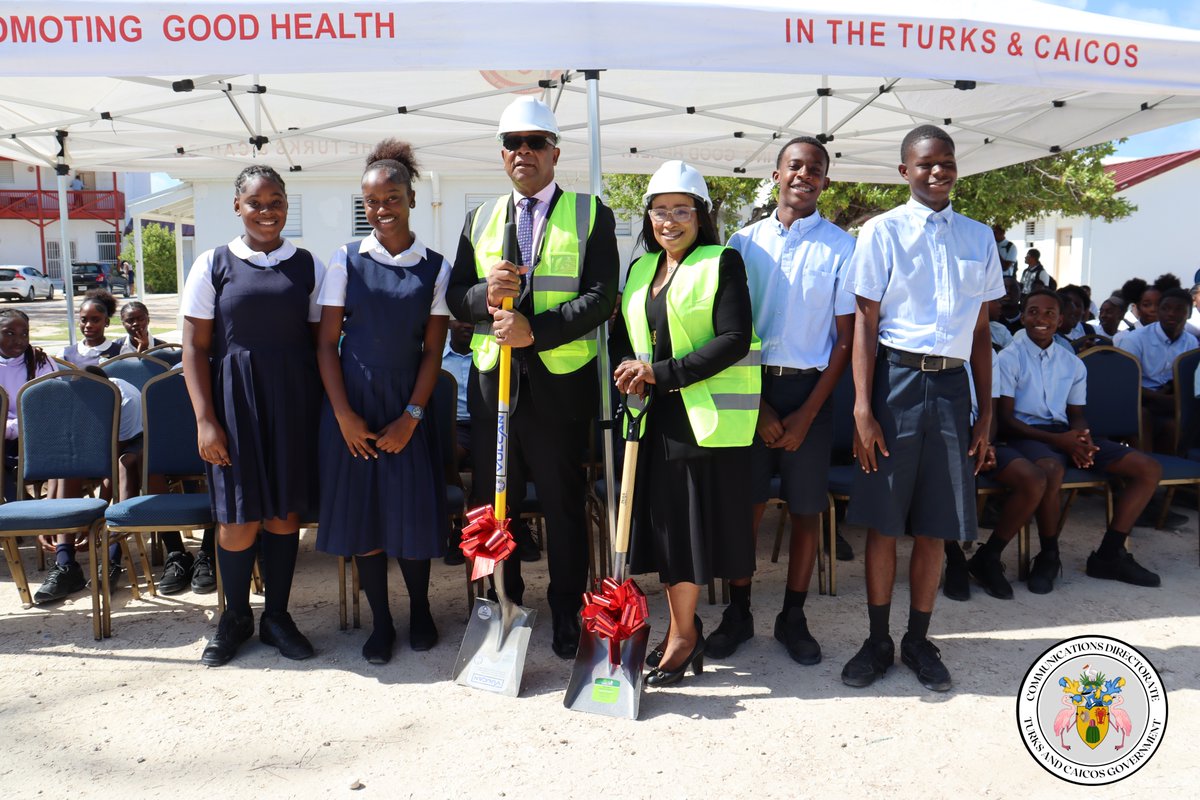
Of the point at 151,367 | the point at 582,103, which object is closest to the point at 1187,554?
the point at 582,103

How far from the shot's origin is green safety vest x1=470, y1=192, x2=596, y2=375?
3512 millimetres

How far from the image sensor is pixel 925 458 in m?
3.40

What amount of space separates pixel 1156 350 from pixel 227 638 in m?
6.14

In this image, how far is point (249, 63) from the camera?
11.3 feet

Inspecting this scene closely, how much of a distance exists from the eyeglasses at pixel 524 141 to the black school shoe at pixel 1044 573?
3221 millimetres

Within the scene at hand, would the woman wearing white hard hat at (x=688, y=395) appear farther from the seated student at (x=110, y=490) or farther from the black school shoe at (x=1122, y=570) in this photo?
the seated student at (x=110, y=490)

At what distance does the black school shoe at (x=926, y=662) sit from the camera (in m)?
3.45

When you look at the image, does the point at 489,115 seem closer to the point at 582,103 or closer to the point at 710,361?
the point at 582,103

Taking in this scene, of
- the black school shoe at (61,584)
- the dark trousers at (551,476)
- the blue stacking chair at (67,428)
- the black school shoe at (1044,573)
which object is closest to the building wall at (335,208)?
the blue stacking chair at (67,428)

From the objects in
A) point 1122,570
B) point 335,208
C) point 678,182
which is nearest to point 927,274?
point 678,182

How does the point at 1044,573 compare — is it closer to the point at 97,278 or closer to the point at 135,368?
the point at 135,368

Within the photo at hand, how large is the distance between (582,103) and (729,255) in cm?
452

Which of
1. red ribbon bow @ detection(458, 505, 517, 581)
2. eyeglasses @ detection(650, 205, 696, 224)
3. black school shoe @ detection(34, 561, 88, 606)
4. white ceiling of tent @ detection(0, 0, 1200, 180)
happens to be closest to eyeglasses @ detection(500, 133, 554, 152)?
eyeglasses @ detection(650, 205, 696, 224)

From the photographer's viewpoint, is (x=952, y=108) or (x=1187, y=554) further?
(x=952, y=108)
